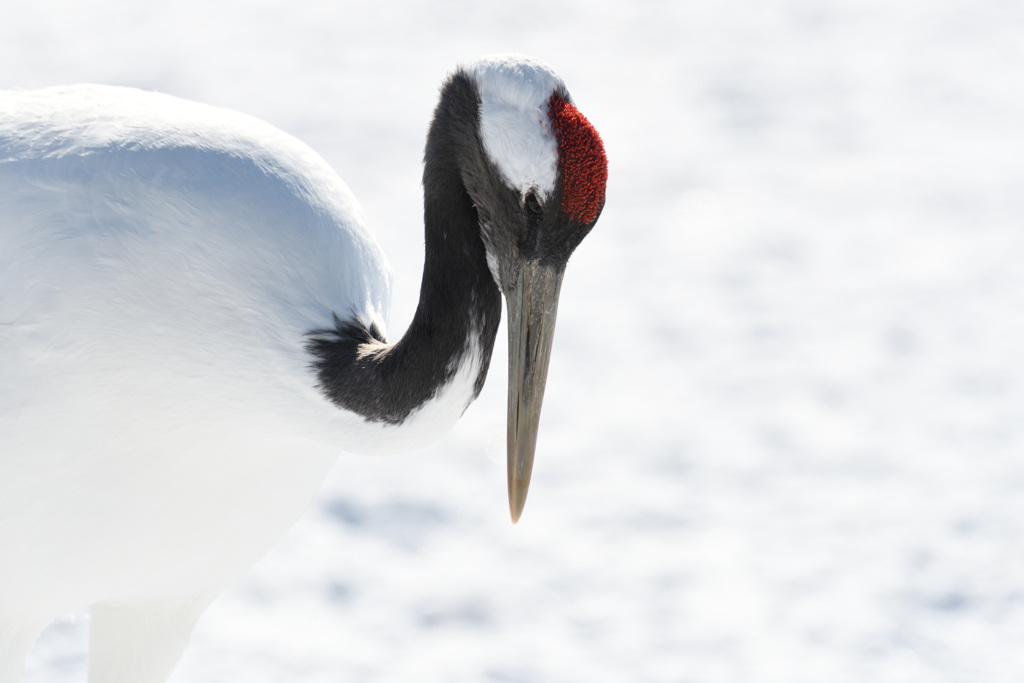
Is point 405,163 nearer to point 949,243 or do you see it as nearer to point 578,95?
point 578,95

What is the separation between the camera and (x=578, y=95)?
6.29 metres

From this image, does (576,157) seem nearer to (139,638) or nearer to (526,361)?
(526,361)

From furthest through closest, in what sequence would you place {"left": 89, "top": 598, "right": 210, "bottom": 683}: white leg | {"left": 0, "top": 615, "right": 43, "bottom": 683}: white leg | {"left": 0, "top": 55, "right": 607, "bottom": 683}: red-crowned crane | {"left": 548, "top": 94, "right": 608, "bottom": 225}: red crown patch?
{"left": 89, "top": 598, "right": 210, "bottom": 683}: white leg
{"left": 0, "top": 615, "right": 43, "bottom": 683}: white leg
{"left": 0, "top": 55, "right": 607, "bottom": 683}: red-crowned crane
{"left": 548, "top": 94, "right": 608, "bottom": 225}: red crown patch

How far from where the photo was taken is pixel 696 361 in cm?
457

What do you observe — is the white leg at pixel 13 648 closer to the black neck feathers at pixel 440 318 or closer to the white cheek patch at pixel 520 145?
the black neck feathers at pixel 440 318

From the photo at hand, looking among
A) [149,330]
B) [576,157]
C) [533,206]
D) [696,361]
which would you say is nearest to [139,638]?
[149,330]

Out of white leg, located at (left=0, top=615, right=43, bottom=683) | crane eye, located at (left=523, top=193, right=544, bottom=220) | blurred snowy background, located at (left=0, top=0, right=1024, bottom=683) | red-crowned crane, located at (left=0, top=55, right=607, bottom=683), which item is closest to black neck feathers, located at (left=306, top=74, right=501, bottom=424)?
red-crowned crane, located at (left=0, top=55, right=607, bottom=683)

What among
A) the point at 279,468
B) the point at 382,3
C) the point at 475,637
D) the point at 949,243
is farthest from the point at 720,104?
the point at 279,468

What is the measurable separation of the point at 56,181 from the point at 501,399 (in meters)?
2.34

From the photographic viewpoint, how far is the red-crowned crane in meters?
2.10

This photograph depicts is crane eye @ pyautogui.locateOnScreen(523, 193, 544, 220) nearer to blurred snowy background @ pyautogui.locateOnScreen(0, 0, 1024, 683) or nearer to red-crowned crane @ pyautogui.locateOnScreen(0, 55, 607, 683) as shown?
red-crowned crane @ pyautogui.locateOnScreen(0, 55, 607, 683)

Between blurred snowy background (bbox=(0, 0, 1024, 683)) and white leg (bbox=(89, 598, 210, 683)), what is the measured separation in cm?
44

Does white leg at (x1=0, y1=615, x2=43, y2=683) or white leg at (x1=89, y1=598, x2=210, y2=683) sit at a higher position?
white leg at (x1=89, y1=598, x2=210, y2=683)

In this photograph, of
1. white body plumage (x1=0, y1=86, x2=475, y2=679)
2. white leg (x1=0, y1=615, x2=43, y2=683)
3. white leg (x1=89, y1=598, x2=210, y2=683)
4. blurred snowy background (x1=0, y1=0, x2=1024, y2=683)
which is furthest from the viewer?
blurred snowy background (x1=0, y1=0, x2=1024, y2=683)
